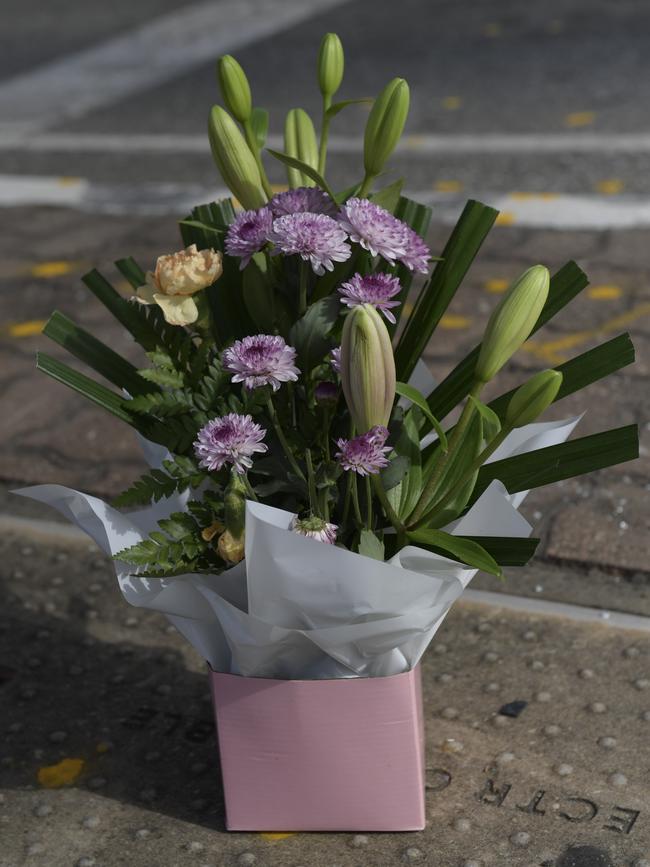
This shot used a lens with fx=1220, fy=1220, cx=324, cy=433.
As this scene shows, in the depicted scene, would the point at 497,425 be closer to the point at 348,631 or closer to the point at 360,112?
the point at 348,631

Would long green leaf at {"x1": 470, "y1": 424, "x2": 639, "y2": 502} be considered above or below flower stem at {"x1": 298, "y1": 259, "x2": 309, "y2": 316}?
below

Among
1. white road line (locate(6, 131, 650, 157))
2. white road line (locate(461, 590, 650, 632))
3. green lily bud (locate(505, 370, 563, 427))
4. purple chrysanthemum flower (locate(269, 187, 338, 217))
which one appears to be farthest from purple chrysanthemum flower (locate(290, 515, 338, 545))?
white road line (locate(6, 131, 650, 157))

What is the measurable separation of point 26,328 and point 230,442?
1.92 meters

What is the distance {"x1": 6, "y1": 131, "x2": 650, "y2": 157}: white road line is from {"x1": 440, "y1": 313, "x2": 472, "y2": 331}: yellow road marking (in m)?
1.35

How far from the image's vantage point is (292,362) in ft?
3.91

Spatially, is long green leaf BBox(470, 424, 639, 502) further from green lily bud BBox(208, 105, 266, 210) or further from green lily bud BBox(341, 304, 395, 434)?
green lily bud BBox(208, 105, 266, 210)

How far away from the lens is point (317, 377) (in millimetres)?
1293

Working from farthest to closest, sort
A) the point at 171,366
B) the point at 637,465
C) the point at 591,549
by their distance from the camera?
the point at 637,465 → the point at 591,549 → the point at 171,366

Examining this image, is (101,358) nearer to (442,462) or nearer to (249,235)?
(249,235)

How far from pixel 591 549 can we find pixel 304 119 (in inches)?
34.0

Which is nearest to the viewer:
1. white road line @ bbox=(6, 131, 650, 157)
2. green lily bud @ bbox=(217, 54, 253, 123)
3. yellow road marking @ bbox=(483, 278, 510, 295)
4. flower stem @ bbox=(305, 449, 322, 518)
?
flower stem @ bbox=(305, 449, 322, 518)

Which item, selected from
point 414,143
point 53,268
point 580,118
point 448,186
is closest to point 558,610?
point 53,268

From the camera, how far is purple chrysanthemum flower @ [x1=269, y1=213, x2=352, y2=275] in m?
1.17

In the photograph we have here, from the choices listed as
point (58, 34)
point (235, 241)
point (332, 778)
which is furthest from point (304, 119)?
point (58, 34)
